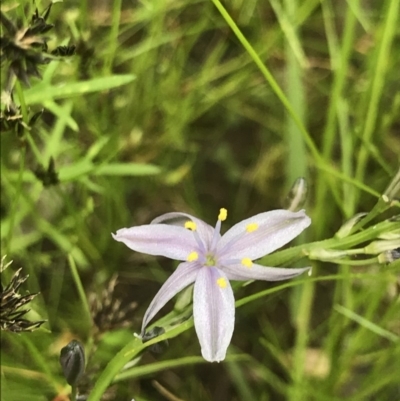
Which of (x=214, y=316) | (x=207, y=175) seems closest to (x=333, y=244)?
(x=214, y=316)

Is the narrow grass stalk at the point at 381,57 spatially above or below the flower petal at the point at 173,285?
above

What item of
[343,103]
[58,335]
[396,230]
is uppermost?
[343,103]

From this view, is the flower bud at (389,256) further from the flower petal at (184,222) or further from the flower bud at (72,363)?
the flower bud at (72,363)

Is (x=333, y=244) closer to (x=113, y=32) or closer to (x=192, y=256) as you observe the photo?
(x=192, y=256)

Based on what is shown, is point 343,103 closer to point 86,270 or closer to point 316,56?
point 316,56

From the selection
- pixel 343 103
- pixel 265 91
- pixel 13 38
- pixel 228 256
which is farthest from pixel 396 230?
pixel 265 91

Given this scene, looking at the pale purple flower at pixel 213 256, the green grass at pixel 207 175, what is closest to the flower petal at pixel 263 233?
the pale purple flower at pixel 213 256

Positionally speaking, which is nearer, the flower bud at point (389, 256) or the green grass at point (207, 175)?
the flower bud at point (389, 256)
